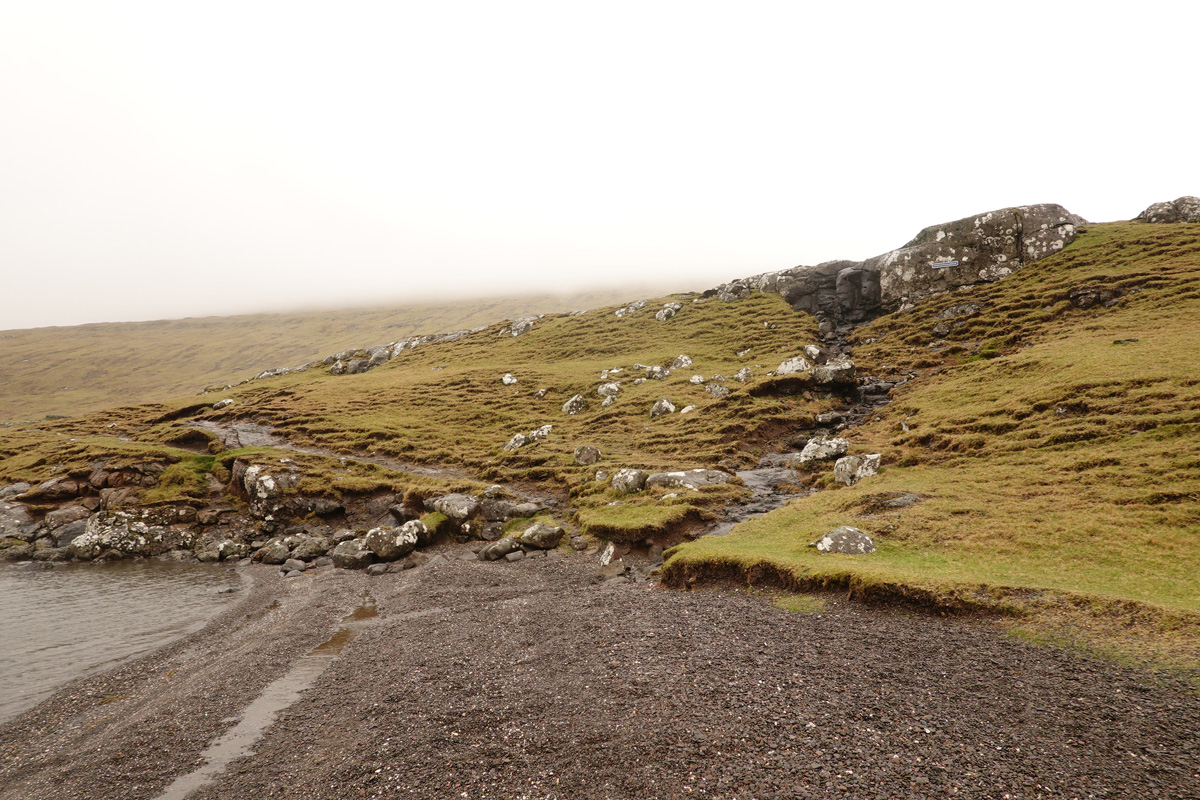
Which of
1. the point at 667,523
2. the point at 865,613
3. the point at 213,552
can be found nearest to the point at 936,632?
the point at 865,613

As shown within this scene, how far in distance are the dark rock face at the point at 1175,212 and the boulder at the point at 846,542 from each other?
81.4 m

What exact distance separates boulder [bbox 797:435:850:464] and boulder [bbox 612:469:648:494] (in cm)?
1360

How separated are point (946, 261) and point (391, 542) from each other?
82.7m

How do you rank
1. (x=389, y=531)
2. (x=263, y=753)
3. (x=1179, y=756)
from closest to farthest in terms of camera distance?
(x=1179, y=756)
(x=263, y=753)
(x=389, y=531)

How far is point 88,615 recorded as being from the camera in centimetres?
2841

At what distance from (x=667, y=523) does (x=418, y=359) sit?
97.2 meters

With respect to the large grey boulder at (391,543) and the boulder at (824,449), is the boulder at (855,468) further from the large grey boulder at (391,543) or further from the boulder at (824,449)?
the large grey boulder at (391,543)

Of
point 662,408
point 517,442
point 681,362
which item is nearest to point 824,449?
point 662,408

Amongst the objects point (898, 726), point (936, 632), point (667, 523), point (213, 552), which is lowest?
point (213, 552)

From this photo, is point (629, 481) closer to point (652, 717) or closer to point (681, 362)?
point (652, 717)

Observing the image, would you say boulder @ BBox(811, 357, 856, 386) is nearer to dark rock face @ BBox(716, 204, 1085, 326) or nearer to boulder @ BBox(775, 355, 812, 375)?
boulder @ BBox(775, 355, 812, 375)

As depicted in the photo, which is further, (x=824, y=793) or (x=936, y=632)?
(x=936, y=632)

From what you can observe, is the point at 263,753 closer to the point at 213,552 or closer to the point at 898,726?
the point at 898,726

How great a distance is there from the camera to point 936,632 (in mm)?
15398
